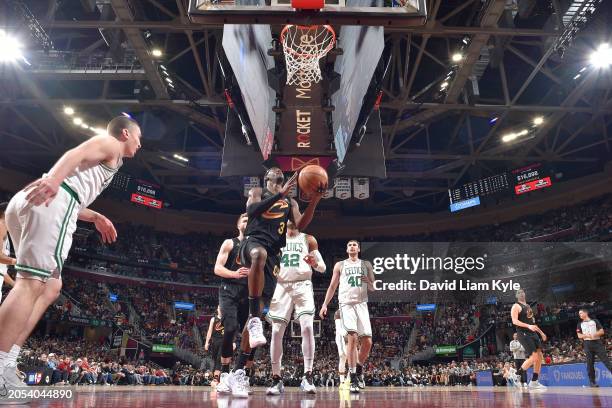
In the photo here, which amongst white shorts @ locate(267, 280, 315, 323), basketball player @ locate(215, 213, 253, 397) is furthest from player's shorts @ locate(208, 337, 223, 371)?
white shorts @ locate(267, 280, 315, 323)

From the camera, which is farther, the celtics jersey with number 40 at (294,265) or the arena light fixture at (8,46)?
the arena light fixture at (8,46)

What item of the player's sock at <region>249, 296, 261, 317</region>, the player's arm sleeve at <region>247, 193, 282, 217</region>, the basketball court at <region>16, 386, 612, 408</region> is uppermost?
the player's arm sleeve at <region>247, 193, 282, 217</region>

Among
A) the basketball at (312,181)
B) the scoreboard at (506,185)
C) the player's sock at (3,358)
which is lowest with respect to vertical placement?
the player's sock at (3,358)

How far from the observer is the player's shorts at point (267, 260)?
5.01m

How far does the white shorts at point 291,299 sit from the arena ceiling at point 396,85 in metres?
9.29

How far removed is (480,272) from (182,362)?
55.2ft

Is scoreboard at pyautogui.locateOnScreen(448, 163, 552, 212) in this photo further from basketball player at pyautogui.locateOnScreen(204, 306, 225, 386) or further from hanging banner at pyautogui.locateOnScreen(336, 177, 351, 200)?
basketball player at pyautogui.locateOnScreen(204, 306, 225, 386)

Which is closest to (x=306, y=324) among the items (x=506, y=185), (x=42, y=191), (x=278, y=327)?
(x=278, y=327)

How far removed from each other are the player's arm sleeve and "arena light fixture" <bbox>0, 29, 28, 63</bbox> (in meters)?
12.0

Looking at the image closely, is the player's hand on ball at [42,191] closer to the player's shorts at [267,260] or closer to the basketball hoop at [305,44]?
the player's shorts at [267,260]

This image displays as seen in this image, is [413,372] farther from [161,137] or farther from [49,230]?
[49,230]

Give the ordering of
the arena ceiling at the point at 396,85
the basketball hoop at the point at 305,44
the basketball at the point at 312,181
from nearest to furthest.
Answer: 1. the basketball at the point at 312,181
2. the basketball hoop at the point at 305,44
3. the arena ceiling at the point at 396,85

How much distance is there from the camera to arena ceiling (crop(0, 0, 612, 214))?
1362cm

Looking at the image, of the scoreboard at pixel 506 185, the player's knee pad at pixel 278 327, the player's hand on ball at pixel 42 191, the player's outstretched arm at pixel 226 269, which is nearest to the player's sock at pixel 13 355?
the player's hand on ball at pixel 42 191
